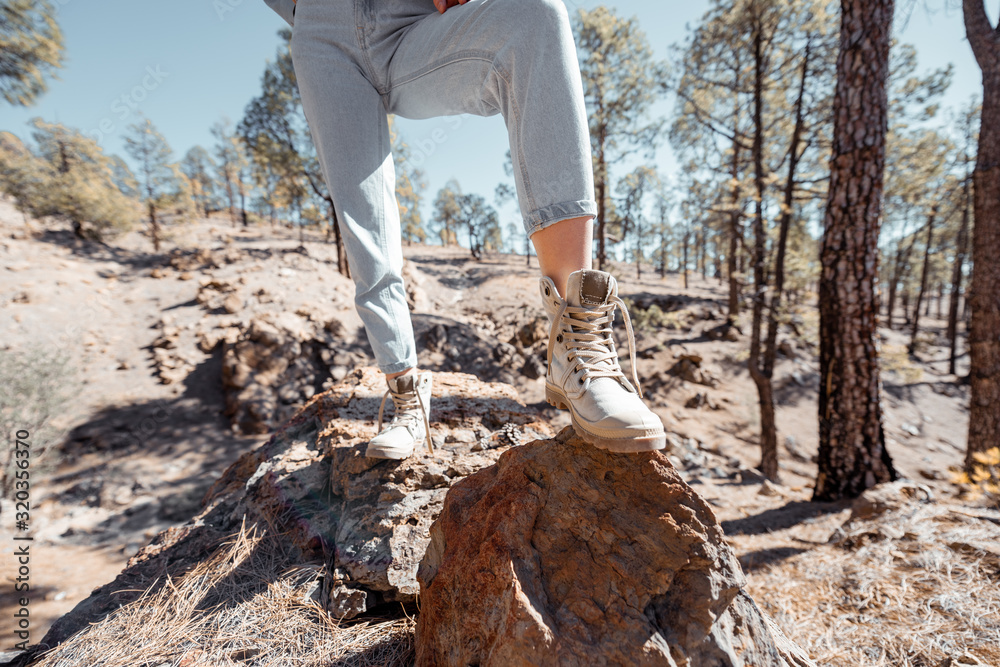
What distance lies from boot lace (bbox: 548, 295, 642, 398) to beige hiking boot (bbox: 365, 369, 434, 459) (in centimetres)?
77

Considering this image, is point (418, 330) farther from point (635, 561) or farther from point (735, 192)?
point (735, 192)

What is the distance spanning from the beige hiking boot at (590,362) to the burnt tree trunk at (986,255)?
520 cm

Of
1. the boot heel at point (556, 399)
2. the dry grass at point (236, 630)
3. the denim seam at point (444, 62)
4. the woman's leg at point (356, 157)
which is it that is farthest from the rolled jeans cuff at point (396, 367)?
the denim seam at point (444, 62)

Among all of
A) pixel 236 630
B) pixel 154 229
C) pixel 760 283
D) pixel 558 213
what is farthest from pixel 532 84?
pixel 154 229

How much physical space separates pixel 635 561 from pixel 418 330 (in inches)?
231

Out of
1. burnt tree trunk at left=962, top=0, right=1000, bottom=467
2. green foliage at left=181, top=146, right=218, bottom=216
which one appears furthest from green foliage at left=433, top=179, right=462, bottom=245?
burnt tree trunk at left=962, top=0, right=1000, bottom=467

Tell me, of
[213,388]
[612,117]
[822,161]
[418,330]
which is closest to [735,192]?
[822,161]

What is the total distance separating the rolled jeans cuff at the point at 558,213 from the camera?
1.04 metres

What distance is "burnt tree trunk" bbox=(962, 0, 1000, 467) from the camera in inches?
152

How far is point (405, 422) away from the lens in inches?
64.9

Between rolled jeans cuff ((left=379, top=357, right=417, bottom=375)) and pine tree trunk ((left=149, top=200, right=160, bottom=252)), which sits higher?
pine tree trunk ((left=149, top=200, right=160, bottom=252))

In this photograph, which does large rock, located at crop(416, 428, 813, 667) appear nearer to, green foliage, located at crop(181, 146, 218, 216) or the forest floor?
the forest floor

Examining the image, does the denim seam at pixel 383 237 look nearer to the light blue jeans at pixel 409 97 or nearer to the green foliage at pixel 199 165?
the light blue jeans at pixel 409 97

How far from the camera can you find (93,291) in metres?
10.6
